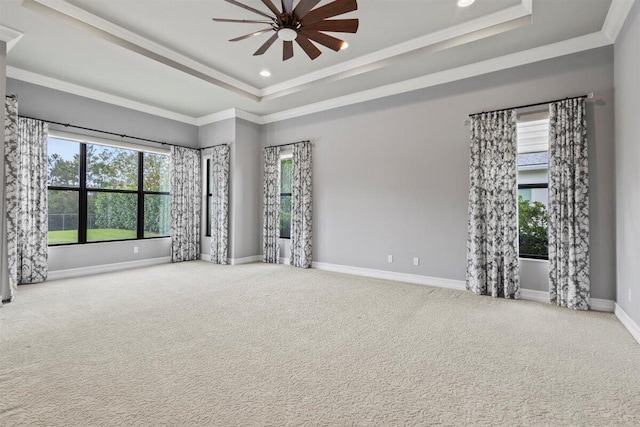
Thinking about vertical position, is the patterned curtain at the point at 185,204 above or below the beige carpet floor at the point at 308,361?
above

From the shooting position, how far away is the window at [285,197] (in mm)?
6879

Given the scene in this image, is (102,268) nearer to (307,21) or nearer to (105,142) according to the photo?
(105,142)

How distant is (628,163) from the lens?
3215 mm

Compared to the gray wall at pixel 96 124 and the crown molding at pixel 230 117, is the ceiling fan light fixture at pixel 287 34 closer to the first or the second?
the crown molding at pixel 230 117

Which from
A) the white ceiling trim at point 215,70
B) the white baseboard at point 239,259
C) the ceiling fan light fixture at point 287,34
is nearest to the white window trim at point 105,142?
the white ceiling trim at point 215,70

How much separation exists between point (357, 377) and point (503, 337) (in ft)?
5.38

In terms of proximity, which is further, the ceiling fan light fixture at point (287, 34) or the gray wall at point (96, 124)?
the gray wall at point (96, 124)

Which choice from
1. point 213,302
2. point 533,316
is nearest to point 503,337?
point 533,316

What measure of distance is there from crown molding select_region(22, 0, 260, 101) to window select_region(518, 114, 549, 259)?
4.65 m

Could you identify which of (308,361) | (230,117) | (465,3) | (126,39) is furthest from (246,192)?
(465,3)

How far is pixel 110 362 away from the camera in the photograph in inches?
96.7

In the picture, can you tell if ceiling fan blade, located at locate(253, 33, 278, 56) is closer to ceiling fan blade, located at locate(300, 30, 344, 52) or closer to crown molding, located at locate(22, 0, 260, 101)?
ceiling fan blade, located at locate(300, 30, 344, 52)

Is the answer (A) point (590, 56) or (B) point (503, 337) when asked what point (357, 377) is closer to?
(B) point (503, 337)

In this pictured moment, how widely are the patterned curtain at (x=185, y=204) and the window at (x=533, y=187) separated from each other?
20.5ft
